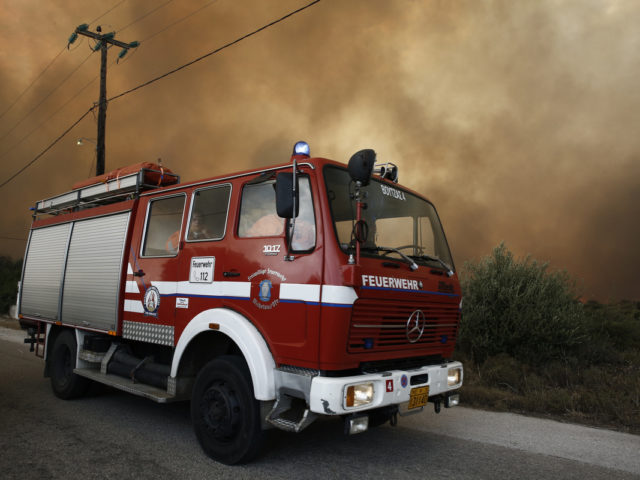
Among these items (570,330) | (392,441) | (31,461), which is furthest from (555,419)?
(31,461)

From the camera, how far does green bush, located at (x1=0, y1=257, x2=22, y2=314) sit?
28094 mm

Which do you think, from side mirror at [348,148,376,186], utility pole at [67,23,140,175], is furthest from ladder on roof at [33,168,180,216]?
utility pole at [67,23,140,175]

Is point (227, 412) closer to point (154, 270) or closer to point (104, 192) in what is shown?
point (154, 270)

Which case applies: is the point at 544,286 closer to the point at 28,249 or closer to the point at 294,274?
the point at 294,274

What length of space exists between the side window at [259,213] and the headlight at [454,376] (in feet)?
7.00

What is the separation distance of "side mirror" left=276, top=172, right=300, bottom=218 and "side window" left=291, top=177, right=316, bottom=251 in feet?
0.54

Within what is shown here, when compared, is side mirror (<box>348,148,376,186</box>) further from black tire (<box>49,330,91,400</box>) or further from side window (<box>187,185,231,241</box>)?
black tire (<box>49,330,91,400</box>)

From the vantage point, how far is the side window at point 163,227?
5.37 metres

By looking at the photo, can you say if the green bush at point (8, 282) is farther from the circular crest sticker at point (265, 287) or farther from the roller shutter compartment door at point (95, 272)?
the circular crest sticker at point (265, 287)

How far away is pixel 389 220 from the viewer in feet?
15.4

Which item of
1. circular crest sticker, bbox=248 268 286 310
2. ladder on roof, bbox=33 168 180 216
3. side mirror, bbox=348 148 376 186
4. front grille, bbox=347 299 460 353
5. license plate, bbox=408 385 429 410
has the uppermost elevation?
ladder on roof, bbox=33 168 180 216

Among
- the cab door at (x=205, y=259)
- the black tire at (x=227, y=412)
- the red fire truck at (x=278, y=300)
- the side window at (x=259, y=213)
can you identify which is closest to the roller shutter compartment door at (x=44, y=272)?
the red fire truck at (x=278, y=300)

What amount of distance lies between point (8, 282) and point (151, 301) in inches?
1307

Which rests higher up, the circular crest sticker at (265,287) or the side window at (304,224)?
the side window at (304,224)
